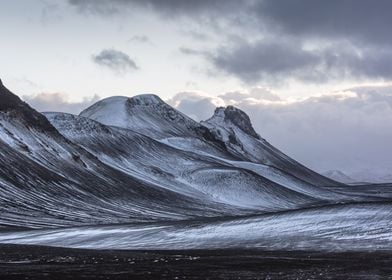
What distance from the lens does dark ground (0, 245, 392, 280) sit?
1289 inches

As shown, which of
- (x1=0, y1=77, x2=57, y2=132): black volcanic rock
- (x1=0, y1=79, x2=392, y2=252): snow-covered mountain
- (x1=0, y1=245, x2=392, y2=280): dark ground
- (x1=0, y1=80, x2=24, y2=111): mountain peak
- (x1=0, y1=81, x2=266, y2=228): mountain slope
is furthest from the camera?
(x1=0, y1=80, x2=24, y2=111): mountain peak

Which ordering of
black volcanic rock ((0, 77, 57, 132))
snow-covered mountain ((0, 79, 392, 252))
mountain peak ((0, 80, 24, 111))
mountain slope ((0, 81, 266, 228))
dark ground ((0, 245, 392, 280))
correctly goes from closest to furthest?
dark ground ((0, 245, 392, 280)) < snow-covered mountain ((0, 79, 392, 252)) < mountain slope ((0, 81, 266, 228)) < black volcanic rock ((0, 77, 57, 132)) < mountain peak ((0, 80, 24, 111))

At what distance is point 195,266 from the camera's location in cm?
3806

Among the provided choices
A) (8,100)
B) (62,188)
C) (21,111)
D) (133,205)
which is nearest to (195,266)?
(133,205)

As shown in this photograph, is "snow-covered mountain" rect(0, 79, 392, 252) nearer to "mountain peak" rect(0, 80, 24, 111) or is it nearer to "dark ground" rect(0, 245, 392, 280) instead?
"mountain peak" rect(0, 80, 24, 111)

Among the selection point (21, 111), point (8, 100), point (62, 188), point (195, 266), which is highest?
point (8, 100)

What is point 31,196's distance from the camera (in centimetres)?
12444

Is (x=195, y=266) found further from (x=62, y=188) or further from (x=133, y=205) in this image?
(x=62, y=188)

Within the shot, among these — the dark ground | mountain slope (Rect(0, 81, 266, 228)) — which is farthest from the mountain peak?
the dark ground

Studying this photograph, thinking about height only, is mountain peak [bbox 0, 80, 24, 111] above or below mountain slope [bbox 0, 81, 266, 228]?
above

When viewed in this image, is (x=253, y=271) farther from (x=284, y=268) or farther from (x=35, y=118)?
(x=35, y=118)

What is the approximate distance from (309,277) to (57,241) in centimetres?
4123

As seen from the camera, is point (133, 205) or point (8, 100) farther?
point (8, 100)

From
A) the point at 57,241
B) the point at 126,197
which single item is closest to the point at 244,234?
the point at 57,241
